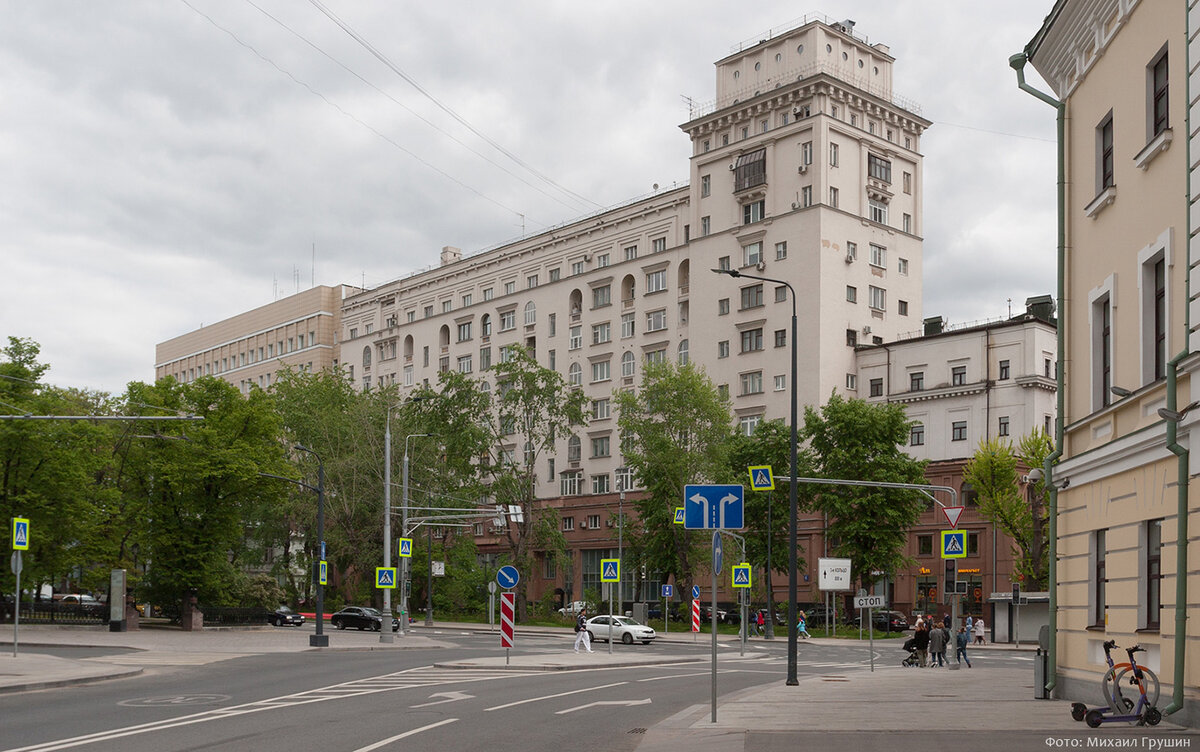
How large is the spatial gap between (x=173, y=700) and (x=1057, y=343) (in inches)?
651

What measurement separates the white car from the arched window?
36.3 m

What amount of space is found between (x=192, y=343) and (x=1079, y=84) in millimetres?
136589

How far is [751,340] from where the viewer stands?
3189 inches

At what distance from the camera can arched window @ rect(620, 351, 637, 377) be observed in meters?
90.2

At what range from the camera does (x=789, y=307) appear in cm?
7588

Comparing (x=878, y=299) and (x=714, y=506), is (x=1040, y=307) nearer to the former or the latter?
(x=878, y=299)

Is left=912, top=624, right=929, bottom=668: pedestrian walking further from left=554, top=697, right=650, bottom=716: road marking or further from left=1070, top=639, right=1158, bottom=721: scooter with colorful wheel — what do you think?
left=1070, top=639, right=1158, bottom=721: scooter with colorful wheel

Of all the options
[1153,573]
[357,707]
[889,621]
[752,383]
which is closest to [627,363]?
[752,383]

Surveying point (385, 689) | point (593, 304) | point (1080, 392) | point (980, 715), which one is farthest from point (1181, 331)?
point (593, 304)

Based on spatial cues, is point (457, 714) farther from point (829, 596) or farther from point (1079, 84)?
point (829, 596)

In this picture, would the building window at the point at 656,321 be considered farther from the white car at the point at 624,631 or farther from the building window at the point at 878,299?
the white car at the point at 624,631

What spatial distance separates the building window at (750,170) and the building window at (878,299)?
10.2 metres


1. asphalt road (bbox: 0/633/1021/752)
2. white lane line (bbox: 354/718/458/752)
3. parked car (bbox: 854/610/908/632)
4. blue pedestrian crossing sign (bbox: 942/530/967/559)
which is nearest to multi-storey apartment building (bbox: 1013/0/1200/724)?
asphalt road (bbox: 0/633/1021/752)

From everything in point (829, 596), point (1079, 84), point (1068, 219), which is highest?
Result: point (1079, 84)
